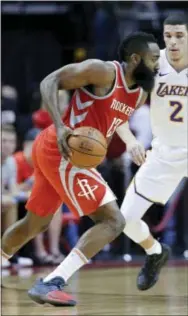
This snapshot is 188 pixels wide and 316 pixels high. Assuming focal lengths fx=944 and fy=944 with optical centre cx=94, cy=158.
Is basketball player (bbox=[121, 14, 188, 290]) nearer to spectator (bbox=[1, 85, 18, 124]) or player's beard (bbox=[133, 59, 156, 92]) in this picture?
player's beard (bbox=[133, 59, 156, 92])

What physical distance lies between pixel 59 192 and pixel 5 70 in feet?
20.8

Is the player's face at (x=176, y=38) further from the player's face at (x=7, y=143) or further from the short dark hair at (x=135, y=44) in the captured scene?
the player's face at (x=7, y=143)

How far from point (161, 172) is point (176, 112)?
49cm

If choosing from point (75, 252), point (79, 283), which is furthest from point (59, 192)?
point (79, 283)

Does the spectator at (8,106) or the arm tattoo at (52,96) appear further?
the spectator at (8,106)

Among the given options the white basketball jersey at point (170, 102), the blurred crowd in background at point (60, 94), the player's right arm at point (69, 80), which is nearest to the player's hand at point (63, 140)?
the player's right arm at point (69, 80)

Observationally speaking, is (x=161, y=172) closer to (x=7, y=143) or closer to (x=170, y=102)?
(x=170, y=102)

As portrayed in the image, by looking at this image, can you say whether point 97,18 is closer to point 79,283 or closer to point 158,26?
point 158,26

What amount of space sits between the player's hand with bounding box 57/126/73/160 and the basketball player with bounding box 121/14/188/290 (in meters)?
1.33

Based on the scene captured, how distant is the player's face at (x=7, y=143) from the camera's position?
30.1 feet

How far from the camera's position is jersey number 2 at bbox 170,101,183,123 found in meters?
6.77

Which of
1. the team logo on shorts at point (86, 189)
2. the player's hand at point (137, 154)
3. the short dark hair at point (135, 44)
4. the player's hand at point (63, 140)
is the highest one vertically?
the short dark hair at point (135, 44)

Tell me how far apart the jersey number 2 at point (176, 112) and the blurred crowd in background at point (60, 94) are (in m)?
2.11

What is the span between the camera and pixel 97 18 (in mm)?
11617
